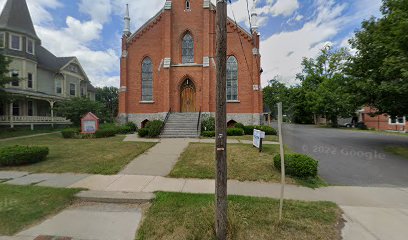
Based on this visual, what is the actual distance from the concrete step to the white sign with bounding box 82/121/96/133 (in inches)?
464

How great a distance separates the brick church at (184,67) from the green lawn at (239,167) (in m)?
9.85

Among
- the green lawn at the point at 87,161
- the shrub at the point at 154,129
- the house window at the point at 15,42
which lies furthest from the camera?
the house window at the point at 15,42

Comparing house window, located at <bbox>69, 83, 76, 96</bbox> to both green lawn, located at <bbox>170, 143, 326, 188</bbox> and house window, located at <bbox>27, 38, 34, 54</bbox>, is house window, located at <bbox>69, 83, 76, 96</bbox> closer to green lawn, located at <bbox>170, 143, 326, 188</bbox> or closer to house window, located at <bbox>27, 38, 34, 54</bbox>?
house window, located at <bbox>27, 38, 34, 54</bbox>

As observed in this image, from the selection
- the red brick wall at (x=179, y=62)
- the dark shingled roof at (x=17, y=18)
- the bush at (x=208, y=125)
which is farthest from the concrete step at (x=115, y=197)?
the dark shingled roof at (x=17, y=18)

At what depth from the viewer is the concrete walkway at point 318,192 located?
374cm

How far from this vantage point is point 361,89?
1156cm

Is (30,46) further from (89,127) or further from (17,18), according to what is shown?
(89,127)

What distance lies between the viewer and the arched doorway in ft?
65.8

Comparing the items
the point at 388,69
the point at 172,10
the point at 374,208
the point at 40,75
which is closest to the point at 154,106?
the point at 172,10

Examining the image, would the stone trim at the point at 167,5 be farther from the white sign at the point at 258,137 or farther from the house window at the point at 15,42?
the house window at the point at 15,42

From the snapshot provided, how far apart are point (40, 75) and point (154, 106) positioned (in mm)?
15270

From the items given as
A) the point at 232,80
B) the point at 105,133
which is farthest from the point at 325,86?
the point at 105,133

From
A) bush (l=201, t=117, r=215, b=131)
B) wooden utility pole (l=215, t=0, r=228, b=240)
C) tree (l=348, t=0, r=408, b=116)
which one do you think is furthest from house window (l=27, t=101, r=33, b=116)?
tree (l=348, t=0, r=408, b=116)

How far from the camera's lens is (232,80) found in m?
20.2
